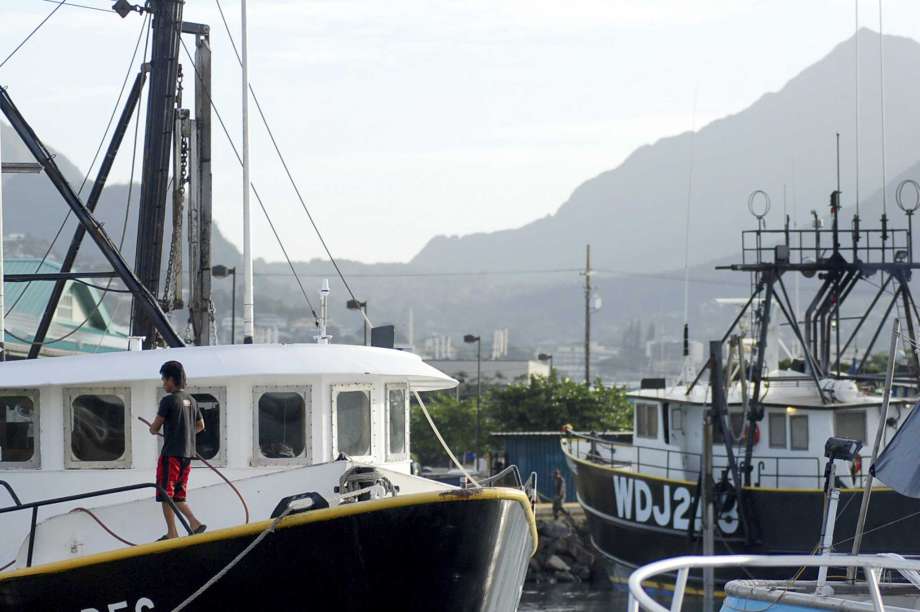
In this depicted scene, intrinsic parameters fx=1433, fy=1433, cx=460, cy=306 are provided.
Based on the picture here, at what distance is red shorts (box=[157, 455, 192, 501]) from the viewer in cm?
1398

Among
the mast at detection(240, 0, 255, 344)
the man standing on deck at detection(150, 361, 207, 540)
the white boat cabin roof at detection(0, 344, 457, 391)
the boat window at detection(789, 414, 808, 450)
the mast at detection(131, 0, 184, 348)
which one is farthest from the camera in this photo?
the boat window at detection(789, 414, 808, 450)

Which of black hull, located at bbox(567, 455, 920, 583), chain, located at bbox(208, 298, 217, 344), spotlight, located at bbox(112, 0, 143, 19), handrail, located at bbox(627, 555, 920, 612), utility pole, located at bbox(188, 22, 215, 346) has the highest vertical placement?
spotlight, located at bbox(112, 0, 143, 19)

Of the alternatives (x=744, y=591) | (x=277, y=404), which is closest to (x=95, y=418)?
(x=277, y=404)

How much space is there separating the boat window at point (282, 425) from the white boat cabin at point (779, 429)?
1688 centimetres

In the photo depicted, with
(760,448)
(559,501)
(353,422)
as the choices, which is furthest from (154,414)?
(559,501)

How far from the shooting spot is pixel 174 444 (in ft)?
46.0

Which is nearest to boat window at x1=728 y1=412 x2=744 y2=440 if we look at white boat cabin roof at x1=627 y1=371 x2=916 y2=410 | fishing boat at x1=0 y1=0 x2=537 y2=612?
white boat cabin roof at x1=627 y1=371 x2=916 y2=410

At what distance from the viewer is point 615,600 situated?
3644 centimetres

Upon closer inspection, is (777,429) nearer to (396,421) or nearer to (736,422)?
(736,422)

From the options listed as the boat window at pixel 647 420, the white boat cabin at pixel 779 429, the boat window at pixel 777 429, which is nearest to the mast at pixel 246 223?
the white boat cabin at pixel 779 429

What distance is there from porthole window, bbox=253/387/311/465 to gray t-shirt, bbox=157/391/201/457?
1.53 meters

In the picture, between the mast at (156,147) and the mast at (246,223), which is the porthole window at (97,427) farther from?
the mast at (156,147)

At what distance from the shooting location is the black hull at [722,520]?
97.5 feet

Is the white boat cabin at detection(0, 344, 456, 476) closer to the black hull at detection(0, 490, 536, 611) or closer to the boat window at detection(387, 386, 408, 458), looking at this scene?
the boat window at detection(387, 386, 408, 458)
